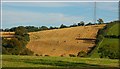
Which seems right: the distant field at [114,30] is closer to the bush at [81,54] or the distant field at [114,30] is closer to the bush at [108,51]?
the bush at [108,51]

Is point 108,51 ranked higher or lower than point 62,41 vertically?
lower

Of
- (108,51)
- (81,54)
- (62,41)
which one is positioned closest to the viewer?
(81,54)

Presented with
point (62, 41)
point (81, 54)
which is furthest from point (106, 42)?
point (81, 54)

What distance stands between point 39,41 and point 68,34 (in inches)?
399

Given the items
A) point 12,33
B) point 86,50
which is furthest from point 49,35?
point 86,50

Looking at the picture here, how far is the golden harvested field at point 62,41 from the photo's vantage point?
80769 mm

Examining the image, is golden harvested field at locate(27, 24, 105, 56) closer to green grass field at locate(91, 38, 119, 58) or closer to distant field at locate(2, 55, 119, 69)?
green grass field at locate(91, 38, 119, 58)

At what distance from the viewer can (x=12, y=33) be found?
8938 cm

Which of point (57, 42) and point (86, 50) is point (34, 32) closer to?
point (57, 42)

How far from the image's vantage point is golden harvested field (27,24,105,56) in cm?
8077

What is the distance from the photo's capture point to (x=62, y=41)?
8888 cm

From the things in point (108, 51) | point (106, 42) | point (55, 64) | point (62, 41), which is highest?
point (55, 64)

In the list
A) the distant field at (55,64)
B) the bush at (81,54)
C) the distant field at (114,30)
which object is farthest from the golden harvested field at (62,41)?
the distant field at (55,64)

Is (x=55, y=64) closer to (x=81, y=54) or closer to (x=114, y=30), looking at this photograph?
(x=81, y=54)
